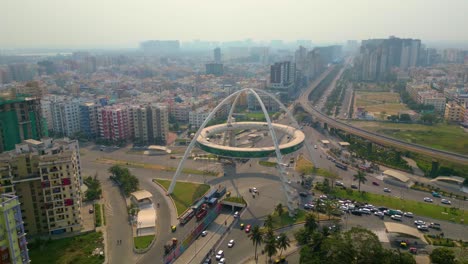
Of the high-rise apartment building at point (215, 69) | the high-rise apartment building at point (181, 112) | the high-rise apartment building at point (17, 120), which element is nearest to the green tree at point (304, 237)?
the high-rise apartment building at point (17, 120)

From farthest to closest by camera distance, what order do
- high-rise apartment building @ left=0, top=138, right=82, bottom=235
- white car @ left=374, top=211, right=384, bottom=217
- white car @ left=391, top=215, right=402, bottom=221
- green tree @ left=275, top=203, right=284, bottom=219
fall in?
white car @ left=374, top=211, right=384, bottom=217 → green tree @ left=275, top=203, right=284, bottom=219 → white car @ left=391, top=215, right=402, bottom=221 → high-rise apartment building @ left=0, top=138, right=82, bottom=235

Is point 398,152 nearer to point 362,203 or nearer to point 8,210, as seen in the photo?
point 362,203

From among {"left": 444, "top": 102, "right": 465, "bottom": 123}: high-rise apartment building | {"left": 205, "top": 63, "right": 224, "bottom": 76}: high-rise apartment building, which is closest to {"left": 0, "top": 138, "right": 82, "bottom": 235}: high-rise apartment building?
{"left": 444, "top": 102, "right": 465, "bottom": 123}: high-rise apartment building

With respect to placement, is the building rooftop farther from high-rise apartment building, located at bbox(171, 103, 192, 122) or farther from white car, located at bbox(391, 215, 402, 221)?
high-rise apartment building, located at bbox(171, 103, 192, 122)

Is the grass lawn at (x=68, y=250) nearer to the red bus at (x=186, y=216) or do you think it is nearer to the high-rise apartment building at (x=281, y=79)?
the red bus at (x=186, y=216)

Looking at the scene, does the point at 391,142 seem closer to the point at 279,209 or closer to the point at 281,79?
the point at 279,209

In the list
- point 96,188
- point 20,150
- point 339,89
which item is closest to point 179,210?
point 96,188

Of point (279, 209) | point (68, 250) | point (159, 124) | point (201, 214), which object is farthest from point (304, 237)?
point (159, 124)
